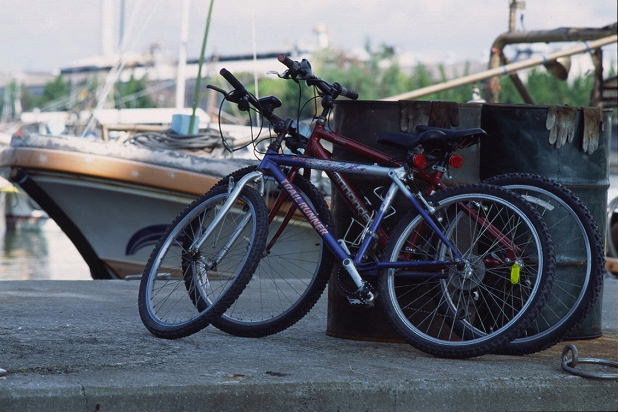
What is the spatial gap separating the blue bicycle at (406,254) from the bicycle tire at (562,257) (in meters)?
0.15

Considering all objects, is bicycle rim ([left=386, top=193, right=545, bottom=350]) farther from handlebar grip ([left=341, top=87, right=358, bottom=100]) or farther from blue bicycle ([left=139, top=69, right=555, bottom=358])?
handlebar grip ([left=341, top=87, right=358, bottom=100])

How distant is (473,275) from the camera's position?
15.6ft

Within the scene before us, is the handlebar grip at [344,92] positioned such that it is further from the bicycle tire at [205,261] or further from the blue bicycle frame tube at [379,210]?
the bicycle tire at [205,261]

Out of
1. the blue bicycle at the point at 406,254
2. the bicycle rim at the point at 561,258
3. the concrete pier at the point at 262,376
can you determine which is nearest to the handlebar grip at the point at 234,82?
the blue bicycle at the point at 406,254

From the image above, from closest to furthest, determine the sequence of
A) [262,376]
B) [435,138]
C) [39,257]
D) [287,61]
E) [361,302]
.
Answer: [262,376]
[435,138]
[361,302]
[287,61]
[39,257]

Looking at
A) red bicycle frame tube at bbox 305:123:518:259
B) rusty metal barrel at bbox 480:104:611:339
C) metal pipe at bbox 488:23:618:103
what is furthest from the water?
rusty metal barrel at bbox 480:104:611:339

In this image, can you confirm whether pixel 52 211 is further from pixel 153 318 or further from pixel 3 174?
pixel 153 318

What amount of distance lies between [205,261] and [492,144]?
1.36 meters

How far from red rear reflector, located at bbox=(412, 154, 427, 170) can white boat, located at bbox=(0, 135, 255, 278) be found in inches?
204

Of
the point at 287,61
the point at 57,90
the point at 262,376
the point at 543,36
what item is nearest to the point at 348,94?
the point at 287,61

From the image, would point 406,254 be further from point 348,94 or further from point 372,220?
point 348,94

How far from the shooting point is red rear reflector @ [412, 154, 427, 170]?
15.7 ft

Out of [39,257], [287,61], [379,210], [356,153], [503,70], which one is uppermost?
[503,70]

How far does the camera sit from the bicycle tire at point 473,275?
453cm
